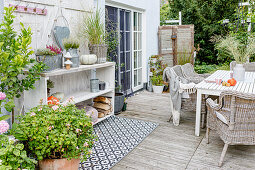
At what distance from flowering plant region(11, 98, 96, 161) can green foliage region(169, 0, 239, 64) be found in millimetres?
7755

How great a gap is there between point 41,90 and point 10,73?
0.62 m

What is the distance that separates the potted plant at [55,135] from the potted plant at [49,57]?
72 cm

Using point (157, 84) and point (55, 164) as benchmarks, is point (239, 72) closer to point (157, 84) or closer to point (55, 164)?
point (157, 84)

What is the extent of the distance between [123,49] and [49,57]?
9.46 feet

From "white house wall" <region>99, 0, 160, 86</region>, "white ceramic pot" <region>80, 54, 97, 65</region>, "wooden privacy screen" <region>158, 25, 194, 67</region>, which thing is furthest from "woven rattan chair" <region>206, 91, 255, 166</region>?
"wooden privacy screen" <region>158, 25, 194, 67</region>

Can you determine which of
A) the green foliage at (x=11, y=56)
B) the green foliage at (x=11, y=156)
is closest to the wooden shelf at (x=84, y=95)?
the green foliage at (x=11, y=56)

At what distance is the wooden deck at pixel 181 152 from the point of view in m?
2.70

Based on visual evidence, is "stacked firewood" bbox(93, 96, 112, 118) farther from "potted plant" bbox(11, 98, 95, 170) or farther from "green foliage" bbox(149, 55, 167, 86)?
"green foliage" bbox(149, 55, 167, 86)

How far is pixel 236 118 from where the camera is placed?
101 inches

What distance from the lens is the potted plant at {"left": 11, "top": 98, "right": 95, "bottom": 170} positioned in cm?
204

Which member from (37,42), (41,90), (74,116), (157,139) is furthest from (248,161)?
(37,42)

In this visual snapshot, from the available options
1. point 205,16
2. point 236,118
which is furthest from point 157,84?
point 205,16

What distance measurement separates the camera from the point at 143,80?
22.1 ft

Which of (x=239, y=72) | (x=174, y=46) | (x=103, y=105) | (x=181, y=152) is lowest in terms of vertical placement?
(x=181, y=152)
